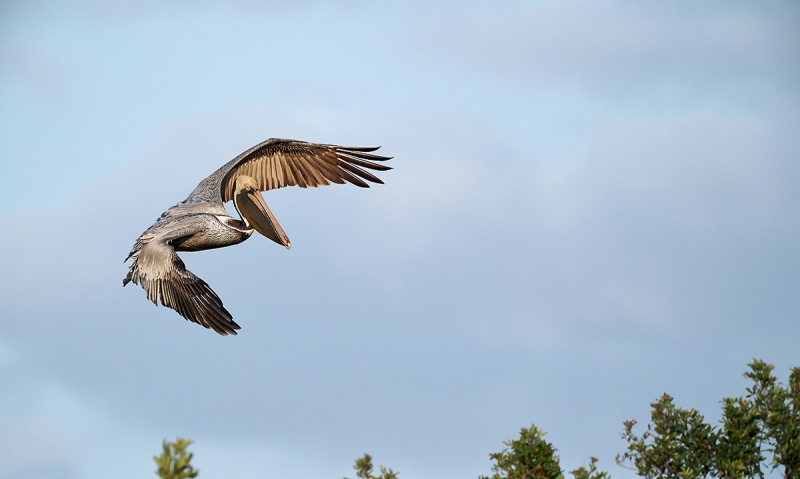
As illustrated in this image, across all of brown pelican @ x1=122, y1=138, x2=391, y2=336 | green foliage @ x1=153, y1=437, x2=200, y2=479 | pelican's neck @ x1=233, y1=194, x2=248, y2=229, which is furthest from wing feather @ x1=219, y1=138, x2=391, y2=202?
green foliage @ x1=153, y1=437, x2=200, y2=479

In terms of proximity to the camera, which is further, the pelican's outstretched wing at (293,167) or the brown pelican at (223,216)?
the pelican's outstretched wing at (293,167)

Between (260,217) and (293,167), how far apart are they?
157 centimetres

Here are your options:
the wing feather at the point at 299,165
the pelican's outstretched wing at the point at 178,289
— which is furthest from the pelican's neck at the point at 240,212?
the pelican's outstretched wing at the point at 178,289

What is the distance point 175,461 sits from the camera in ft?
8.23

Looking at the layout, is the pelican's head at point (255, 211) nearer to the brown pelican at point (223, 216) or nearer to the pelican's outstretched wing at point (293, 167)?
the brown pelican at point (223, 216)

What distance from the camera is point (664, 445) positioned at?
5680 mm

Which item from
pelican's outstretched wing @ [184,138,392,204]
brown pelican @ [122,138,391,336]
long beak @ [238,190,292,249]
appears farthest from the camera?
pelican's outstretched wing @ [184,138,392,204]

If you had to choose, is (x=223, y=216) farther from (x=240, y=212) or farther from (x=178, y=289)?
(x=178, y=289)

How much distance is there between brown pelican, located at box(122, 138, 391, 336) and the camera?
9281 millimetres

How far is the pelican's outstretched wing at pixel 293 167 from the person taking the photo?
1232cm

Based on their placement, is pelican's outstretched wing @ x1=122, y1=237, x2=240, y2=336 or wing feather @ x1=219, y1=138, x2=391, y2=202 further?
wing feather @ x1=219, y1=138, x2=391, y2=202

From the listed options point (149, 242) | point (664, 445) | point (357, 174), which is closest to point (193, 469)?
point (664, 445)

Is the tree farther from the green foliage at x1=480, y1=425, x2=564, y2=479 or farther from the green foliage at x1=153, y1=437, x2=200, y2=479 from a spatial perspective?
the green foliage at x1=153, y1=437, x2=200, y2=479

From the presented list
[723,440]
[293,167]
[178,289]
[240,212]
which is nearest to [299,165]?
[293,167]
